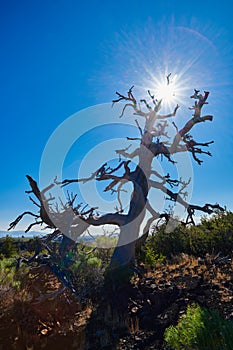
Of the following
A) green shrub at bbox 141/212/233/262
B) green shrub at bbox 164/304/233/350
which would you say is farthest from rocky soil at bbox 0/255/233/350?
green shrub at bbox 141/212/233/262

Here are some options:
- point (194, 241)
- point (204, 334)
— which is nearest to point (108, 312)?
point (204, 334)

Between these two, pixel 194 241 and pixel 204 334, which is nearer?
pixel 204 334

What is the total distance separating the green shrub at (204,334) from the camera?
2926mm

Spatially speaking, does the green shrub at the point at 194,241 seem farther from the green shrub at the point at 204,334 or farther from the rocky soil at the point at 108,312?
the green shrub at the point at 204,334

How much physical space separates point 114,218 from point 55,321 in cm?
534

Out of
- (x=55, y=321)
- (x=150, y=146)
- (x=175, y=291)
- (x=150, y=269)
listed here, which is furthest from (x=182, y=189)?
(x=55, y=321)

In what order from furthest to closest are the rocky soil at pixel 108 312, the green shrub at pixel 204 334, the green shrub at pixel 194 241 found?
the green shrub at pixel 194 241 → the rocky soil at pixel 108 312 → the green shrub at pixel 204 334

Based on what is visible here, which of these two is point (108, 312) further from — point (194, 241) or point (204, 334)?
point (194, 241)

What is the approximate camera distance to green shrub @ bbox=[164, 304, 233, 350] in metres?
2.93

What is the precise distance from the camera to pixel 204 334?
3018 mm

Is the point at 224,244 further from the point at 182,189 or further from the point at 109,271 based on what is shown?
the point at 109,271

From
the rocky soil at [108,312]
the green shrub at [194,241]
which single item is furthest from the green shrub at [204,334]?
the green shrub at [194,241]

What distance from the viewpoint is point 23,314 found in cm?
509

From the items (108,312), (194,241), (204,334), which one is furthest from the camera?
(194,241)
